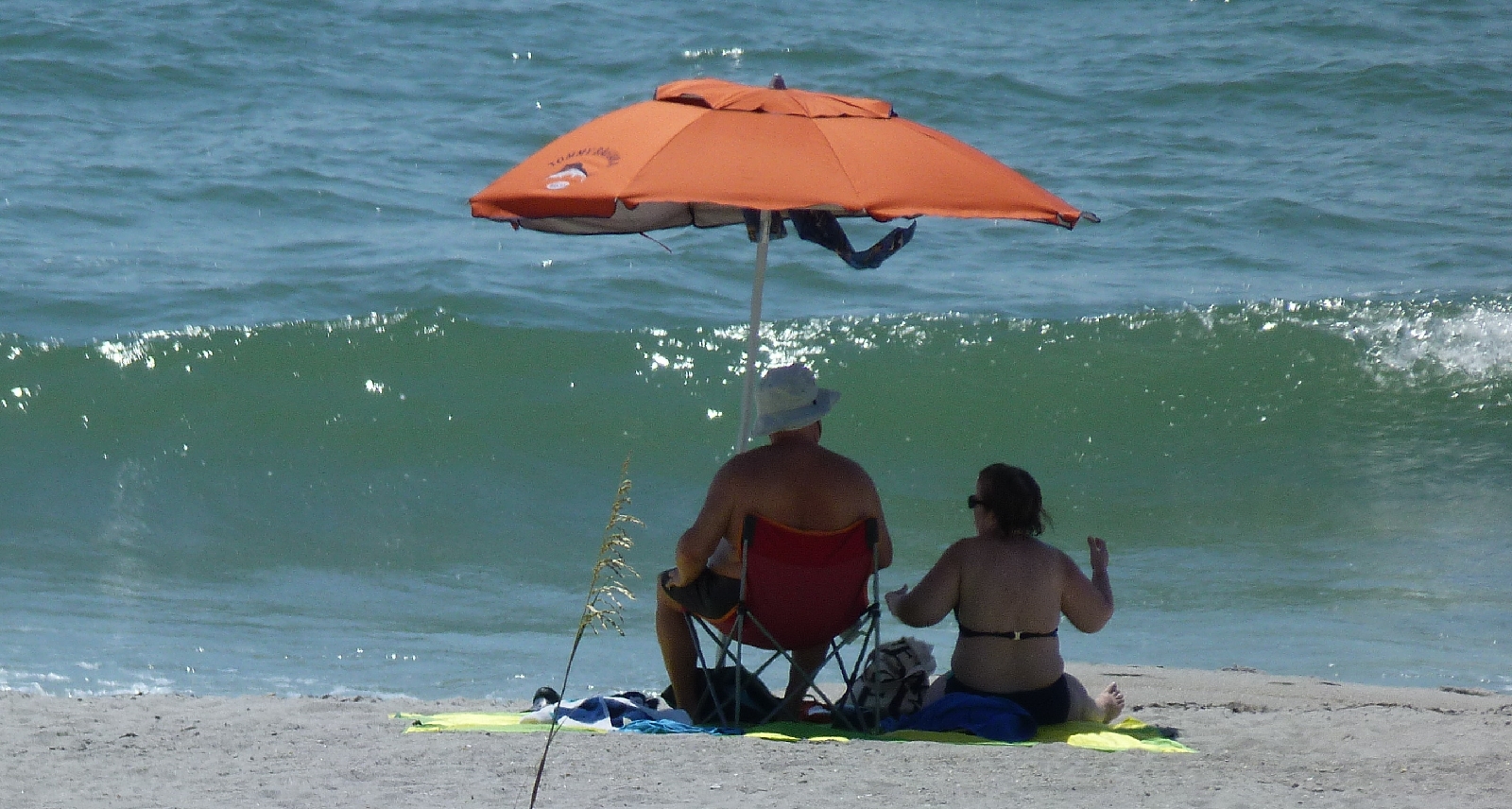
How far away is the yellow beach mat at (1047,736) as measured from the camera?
403 cm

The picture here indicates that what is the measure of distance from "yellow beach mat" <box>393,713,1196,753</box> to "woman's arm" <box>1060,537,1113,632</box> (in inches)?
11.5

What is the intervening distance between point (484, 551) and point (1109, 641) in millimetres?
3394

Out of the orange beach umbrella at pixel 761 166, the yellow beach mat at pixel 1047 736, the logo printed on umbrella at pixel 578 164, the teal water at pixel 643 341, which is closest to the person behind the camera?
the orange beach umbrella at pixel 761 166

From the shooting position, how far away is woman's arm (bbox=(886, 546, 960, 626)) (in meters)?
4.14

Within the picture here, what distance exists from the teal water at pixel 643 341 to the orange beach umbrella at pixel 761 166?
93.8 inches

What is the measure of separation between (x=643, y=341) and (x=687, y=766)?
293 inches

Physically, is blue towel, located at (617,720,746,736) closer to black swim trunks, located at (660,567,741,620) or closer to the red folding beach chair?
the red folding beach chair

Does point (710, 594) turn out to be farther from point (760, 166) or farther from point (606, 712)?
point (760, 166)

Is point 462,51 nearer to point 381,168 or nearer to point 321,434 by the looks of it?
point 381,168

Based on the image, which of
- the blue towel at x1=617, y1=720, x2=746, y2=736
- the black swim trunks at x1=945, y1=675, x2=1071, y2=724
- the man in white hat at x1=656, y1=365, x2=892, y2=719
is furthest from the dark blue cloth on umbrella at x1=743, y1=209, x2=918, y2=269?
the blue towel at x1=617, y1=720, x2=746, y2=736

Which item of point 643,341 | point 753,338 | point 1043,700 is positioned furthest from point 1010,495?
point 643,341

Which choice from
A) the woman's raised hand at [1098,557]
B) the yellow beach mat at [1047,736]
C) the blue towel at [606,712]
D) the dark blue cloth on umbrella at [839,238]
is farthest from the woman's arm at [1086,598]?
the blue towel at [606,712]

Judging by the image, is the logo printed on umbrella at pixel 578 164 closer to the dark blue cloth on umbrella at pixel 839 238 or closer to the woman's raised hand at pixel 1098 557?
the dark blue cloth on umbrella at pixel 839 238

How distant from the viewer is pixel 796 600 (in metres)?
4.23
